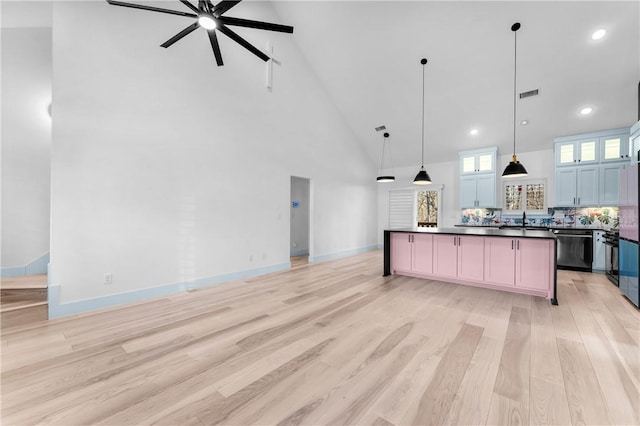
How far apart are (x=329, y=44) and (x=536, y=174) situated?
6.21 m

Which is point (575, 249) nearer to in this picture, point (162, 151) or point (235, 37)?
point (235, 37)

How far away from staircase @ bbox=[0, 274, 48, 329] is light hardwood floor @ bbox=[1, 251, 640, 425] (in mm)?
328

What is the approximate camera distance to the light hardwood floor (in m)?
1.53

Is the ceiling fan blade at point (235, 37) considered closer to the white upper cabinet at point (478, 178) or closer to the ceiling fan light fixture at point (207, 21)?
the ceiling fan light fixture at point (207, 21)

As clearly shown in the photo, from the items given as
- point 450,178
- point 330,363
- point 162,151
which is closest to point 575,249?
point 450,178

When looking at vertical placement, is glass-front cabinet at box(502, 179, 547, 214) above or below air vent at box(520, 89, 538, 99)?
below

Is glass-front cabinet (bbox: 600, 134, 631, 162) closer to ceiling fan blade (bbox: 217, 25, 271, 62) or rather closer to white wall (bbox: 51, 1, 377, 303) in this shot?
white wall (bbox: 51, 1, 377, 303)

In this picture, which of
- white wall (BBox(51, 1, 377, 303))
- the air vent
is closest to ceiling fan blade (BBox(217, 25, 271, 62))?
white wall (BBox(51, 1, 377, 303))

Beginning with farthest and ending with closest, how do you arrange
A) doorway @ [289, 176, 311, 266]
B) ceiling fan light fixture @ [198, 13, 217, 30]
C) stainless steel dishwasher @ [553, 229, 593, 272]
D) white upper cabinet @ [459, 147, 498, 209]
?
doorway @ [289, 176, 311, 266]
white upper cabinet @ [459, 147, 498, 209]
stainless steel dishwasher @ [553, 229, 593, 272]
ceiling fan light fixture @ [198, 13, 217, 30]

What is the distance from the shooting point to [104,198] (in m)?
3.28

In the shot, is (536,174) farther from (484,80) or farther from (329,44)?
(329,44)

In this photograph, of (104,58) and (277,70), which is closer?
(104,58)

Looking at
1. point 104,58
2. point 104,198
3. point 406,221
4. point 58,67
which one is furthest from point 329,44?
point 406,221

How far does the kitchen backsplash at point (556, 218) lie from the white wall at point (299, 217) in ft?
15.7
